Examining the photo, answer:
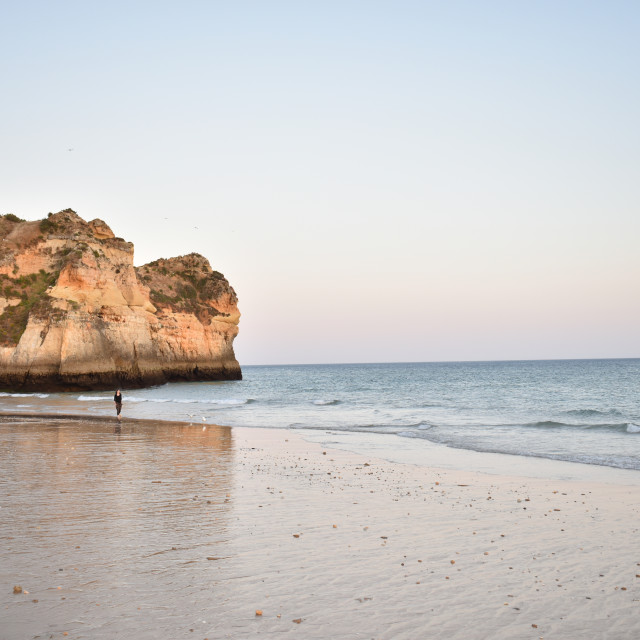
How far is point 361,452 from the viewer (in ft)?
59.5

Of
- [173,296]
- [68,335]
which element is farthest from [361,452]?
[173,296]

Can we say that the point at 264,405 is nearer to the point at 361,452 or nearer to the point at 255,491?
the point at 361,452

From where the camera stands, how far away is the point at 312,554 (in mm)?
7566

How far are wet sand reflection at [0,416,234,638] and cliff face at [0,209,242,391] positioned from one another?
35311mm

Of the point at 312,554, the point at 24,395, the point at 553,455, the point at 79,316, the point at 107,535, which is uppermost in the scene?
the point at 79,316

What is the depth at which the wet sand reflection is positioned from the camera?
18.6 feet

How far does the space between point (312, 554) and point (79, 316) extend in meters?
48.4

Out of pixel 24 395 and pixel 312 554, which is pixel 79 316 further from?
pixel 312 554

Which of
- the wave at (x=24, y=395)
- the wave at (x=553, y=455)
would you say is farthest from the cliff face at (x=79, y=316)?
the wave at (x=553, y=455)

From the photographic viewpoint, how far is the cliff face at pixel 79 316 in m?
49.5

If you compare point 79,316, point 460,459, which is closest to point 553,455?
point 460,459

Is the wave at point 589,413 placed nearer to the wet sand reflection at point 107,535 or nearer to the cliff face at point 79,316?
the wet sand reflection at point 107,535

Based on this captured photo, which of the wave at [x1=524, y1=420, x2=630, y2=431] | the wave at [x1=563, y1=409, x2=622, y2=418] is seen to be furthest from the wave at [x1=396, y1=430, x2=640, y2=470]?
the wave at [x1=563, y1=409, x2=622, y2=418]

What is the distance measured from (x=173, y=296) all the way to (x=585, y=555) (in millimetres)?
72783
